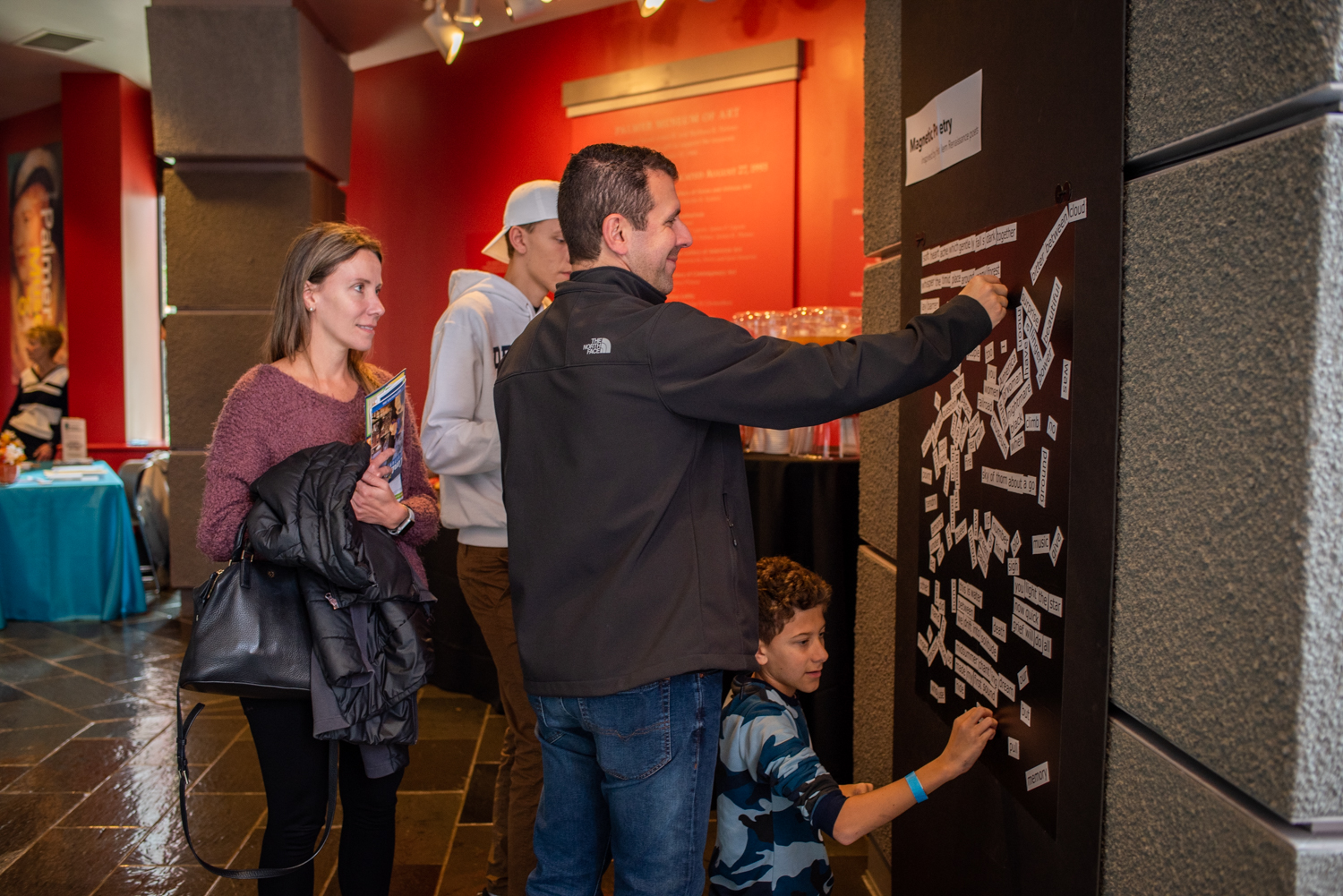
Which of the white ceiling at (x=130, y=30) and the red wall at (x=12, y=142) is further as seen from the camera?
the red wall at (x=12, y=142)

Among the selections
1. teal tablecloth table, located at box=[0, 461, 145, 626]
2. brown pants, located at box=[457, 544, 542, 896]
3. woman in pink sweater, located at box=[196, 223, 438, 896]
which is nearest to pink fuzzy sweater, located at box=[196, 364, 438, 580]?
woman in pink sweater, located at box=[196, 223, 438, 896]

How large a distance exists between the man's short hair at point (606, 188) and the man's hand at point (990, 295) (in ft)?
1.60

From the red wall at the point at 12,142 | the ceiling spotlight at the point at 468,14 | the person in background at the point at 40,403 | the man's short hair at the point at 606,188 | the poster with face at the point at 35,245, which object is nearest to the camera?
the man's short hair at the point at 606,188

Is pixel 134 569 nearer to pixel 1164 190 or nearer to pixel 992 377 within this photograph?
pixel 992 377

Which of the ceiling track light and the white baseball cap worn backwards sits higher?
the ceiling track light

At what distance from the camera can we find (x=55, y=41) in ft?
22.8

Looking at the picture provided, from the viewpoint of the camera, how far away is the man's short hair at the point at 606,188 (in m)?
1.47

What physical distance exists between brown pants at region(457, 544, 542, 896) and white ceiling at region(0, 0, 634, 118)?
13.3 ft

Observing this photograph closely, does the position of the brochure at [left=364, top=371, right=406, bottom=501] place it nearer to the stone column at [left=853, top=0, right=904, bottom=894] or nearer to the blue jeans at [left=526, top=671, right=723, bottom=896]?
the blue jeans at [left=526, top=671, right=723, bottom=896]

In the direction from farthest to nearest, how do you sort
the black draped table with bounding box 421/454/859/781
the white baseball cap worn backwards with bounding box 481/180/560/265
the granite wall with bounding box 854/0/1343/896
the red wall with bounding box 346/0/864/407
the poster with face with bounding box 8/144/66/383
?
the poster with face with bounding box 8/144/66/383 < the red wall with bounding box 346/0/864/407 < the black draped table with bounding box 421/454/859/781 < the white baseball cap worn backwards with bounding box 481/180/560/265 < the granite wall with bounding box 854/0/1343/896

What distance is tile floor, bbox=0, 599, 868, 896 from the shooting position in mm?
2621

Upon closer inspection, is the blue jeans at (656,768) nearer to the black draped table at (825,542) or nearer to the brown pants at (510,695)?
the brown pants at (510,695)

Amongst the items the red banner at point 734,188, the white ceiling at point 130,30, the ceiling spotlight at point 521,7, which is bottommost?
the red banner at point 734,188

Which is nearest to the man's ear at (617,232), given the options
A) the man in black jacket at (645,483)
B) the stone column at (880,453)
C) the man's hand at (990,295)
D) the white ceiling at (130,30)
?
the man in black jacket at (645,483)
